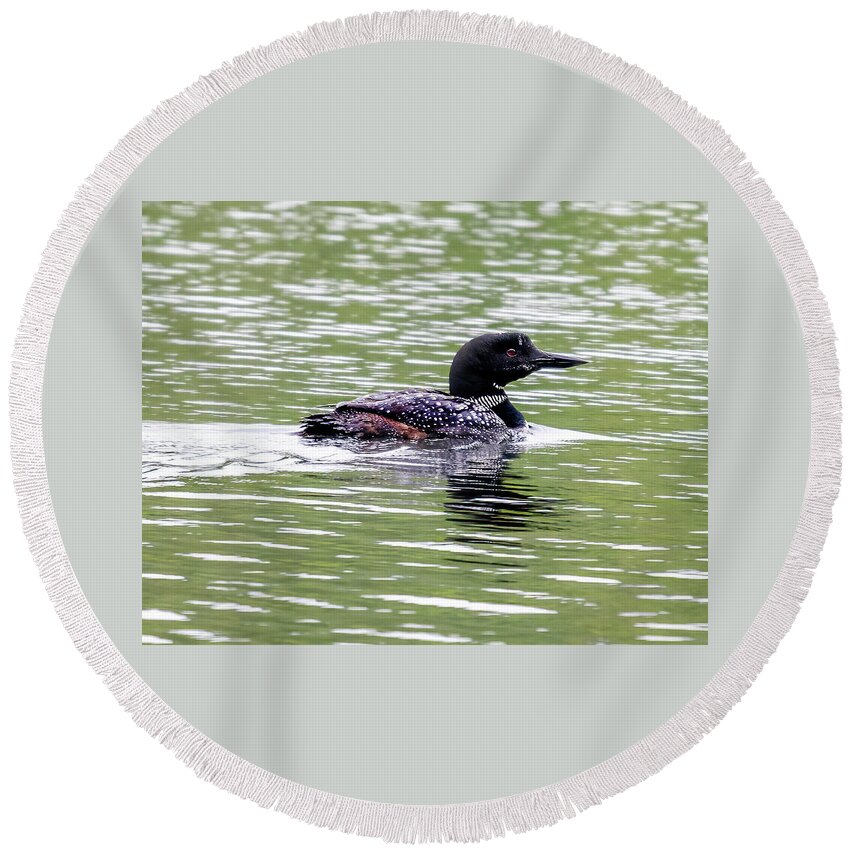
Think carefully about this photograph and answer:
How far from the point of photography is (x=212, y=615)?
3707 millimetres

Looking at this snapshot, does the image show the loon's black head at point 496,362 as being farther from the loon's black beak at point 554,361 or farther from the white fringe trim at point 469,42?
the white fringe trim at point 469,42

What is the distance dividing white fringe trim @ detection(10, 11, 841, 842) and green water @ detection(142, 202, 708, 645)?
12 cm

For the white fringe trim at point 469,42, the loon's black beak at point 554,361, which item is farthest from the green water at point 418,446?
the white fringe trim at point 469,42

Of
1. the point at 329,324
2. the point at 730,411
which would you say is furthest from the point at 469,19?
the point at 730,411

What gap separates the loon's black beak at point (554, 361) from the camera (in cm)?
388

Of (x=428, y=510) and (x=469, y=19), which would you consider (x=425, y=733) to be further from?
(x=469, y=19)

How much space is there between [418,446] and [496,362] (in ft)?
0.85

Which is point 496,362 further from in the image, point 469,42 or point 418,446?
point 469,42

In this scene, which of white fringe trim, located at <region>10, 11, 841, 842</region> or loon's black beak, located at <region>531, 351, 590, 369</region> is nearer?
white fringe trim, located at <region>10, 11, 841, 842</region>

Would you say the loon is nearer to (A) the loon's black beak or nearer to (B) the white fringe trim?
(A) the loon's black beak

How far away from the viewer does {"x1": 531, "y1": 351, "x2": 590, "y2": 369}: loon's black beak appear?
388 centimetres

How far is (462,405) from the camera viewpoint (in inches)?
155

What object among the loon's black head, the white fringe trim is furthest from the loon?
the white fringe trim

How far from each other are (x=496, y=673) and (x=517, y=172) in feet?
3.62
